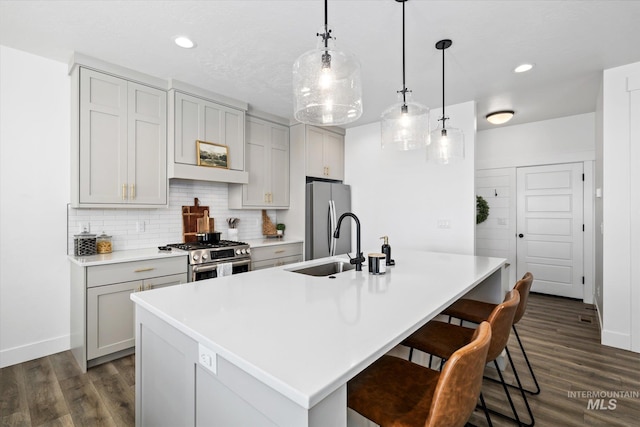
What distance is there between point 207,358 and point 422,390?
820mm

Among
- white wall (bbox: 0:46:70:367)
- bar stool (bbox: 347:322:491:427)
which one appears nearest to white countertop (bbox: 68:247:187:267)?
white wall (bbox: 0:46:70:367)

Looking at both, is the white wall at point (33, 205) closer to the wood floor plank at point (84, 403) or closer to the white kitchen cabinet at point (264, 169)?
the wood floor plank at point (84, 403)

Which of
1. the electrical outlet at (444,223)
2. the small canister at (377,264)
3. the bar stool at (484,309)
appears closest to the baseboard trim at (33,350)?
the small canister at (377,264)

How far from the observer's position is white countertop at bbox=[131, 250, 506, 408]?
814 millimetres

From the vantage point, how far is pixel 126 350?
276 cm

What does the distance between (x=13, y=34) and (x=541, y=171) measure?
614cm

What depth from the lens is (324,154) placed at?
4633 millimetres

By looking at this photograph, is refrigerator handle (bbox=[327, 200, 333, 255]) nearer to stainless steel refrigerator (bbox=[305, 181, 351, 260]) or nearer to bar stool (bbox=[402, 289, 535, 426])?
stainless steel refrigerator (bbox=[305, 181, 351, 260])

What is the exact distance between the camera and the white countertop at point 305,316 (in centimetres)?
81

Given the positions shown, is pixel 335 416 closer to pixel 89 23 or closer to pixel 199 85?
pixel 89 23

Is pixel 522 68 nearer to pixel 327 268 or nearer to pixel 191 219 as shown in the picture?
pixel 327 268

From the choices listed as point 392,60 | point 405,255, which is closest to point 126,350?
point 405,255

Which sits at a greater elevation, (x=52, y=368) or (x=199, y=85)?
(x=199, y=85)

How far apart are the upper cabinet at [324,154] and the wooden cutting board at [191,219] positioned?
1.51m
